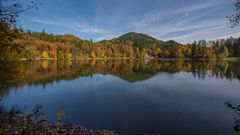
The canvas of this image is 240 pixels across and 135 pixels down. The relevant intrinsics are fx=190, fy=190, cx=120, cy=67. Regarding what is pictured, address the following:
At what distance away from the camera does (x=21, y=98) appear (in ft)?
57.5

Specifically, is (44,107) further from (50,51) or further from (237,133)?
(50,51)

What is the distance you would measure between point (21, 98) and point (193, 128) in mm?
14905

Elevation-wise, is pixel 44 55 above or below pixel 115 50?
below

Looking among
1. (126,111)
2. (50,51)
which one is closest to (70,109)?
(126,111)

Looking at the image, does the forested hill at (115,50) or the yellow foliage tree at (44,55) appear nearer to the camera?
the yellow foliage tree at (44,55)

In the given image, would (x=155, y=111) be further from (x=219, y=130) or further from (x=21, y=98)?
(x=21, y=98)

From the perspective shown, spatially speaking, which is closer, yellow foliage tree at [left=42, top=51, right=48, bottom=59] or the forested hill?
yellow foliage tree at [left=42, top=51, right=48, bottom=59]

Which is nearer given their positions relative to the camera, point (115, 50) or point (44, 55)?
point (44, 55)

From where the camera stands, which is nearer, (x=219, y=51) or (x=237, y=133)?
(x=237, y=133)

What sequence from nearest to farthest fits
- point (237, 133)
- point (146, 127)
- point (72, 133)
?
point (72, 133), point (237, 133), point (146, 127)

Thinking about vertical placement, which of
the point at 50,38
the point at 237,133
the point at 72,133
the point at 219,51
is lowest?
the point at 237,133

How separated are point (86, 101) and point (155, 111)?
6.37 m

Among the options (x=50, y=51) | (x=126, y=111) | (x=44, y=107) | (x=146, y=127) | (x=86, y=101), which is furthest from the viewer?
(x=50, y=51)

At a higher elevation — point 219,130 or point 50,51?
point 50,51
